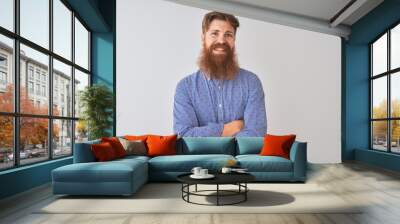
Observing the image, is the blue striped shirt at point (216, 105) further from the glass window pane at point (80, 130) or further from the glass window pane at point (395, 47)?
the glass window pane at point (395, 47)

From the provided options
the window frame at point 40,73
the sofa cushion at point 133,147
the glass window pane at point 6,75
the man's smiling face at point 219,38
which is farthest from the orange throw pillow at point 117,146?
the man's smiling face at point 219,38

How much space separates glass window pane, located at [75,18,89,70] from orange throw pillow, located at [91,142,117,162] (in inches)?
105

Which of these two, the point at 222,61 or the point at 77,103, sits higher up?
the point at 222,61

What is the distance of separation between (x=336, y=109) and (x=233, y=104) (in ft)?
7.83

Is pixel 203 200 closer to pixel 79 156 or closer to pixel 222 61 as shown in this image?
pixel 79 156

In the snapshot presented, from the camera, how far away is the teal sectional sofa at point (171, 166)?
4875 millimetres

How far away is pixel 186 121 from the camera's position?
8133mm

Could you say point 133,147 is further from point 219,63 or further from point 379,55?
point 379,55

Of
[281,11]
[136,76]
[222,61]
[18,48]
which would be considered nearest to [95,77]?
[136,76]

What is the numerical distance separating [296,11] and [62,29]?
4.73 m

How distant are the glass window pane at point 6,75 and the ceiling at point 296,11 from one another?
412 cm

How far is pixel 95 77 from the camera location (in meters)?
8.67

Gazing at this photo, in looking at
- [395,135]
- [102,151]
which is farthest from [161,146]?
[395,135]

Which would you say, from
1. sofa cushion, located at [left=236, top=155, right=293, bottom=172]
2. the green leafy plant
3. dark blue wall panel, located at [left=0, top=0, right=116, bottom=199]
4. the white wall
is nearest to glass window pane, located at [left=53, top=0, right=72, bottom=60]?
dark blue wall panel, located at [left=0, top=0, right=116, bottom=199]
